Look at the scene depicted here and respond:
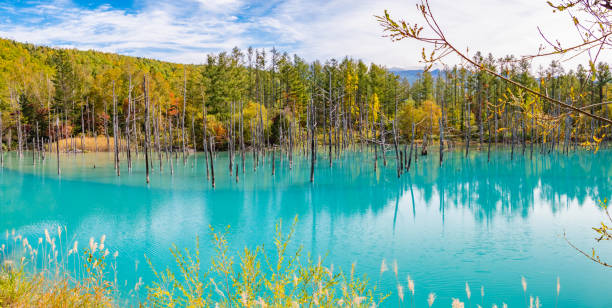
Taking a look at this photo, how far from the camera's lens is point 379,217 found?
1633 cm

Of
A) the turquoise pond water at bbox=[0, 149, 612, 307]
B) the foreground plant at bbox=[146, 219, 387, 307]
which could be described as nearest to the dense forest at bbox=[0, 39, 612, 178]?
the turquoise pond water at bbox=[0, 149, 612, 307]

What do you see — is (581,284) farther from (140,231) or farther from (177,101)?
(177,101)

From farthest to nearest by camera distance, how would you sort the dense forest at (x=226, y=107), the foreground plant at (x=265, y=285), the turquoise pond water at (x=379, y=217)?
the dense forest at (x=226, y=107) → the turquoise pond water at (x=379, y=217) → the foreground plant at (x=265, y=285)

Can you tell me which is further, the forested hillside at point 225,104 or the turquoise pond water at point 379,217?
the forested hillside at point 225,104

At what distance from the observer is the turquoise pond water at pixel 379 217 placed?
9820 mm

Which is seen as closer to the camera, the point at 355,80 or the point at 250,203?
the point at 250,203

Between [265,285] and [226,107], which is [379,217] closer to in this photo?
[265,285]

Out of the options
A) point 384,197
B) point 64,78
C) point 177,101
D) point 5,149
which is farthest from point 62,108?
point 384,197

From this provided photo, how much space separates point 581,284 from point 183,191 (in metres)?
18.2

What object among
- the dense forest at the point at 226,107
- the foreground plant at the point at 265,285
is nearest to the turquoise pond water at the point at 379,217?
the foreground plant at the point at 265,285

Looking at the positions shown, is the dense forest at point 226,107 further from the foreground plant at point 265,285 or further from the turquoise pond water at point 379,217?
the foreground plant at point 265,285

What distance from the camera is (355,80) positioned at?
2162 inches

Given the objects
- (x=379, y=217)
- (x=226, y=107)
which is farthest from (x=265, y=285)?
(x=226, y=107)

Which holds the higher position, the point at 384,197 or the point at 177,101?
the point at 177,101
